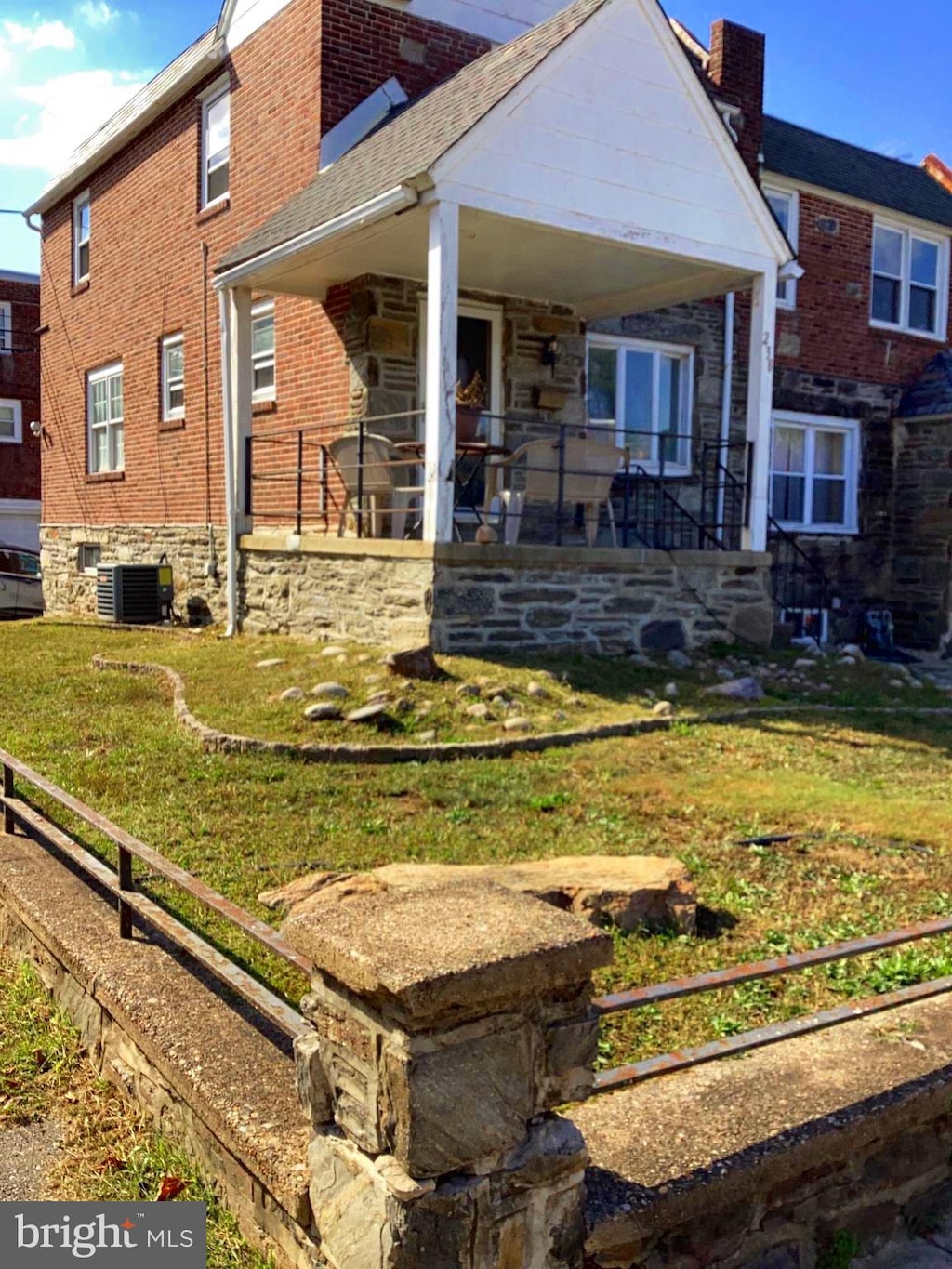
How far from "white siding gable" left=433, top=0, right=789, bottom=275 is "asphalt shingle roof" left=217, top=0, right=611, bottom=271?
167 millimetres

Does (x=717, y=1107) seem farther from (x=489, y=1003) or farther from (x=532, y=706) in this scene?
(x=532, y=706)

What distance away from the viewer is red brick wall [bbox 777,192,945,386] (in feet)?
51.0

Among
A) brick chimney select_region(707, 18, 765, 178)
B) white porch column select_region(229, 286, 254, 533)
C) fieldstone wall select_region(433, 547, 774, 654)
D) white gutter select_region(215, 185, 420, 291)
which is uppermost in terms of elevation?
brick chimney select_region(707, 18, 765, 178)

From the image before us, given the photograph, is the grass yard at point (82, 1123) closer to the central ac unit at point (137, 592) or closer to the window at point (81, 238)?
the central ac unit at point (137, 592)

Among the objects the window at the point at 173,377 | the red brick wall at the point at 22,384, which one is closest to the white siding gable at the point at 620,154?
the window at the point at 173,377

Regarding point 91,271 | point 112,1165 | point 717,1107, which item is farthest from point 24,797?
point 91,271

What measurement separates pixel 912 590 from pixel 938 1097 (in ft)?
45.7

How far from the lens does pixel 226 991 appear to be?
11.9 feet

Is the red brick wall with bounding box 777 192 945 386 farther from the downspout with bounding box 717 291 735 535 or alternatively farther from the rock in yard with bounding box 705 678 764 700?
the rock in yard with bounding box 705 678 764 700

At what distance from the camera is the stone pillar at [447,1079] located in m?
2.09

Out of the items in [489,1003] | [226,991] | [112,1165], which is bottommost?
[112,1165]

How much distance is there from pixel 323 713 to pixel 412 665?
3.63 feet

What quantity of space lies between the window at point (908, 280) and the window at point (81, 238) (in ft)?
40.5

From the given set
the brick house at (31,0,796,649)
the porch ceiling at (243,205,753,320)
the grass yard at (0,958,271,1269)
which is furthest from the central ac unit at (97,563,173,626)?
the grass yard at (0,958,271,1269)
